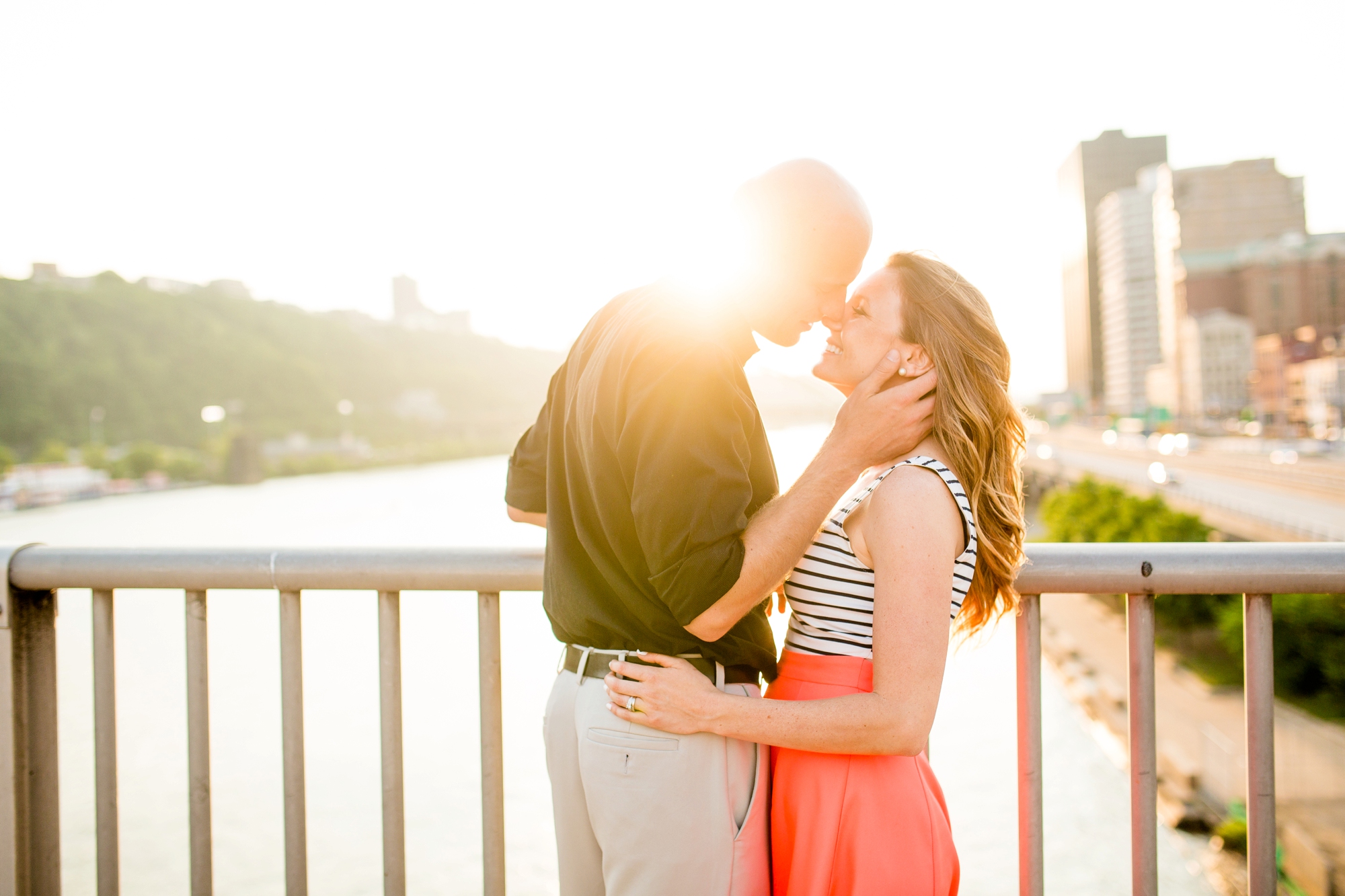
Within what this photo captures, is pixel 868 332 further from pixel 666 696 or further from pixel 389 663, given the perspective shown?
pixel 389 663

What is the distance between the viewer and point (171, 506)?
45.0 metres

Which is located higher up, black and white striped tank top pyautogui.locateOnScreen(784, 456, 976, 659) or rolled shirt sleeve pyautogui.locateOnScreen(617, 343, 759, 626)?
rolled shirt sleeve pyautogui.locateOnScreen(617, 343, 759, 626)

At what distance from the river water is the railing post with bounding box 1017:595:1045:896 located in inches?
417

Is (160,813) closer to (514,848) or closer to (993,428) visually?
(514,848)

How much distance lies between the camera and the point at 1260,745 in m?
1.34

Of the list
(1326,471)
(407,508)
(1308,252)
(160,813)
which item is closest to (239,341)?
(407,508)

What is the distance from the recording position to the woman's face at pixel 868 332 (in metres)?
1.27

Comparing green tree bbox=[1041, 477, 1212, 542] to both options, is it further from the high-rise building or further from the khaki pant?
the high-rise building

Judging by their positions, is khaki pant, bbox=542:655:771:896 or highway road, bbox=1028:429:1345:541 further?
highway road, bbox=1028:429:1345:541

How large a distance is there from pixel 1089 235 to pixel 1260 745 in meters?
133

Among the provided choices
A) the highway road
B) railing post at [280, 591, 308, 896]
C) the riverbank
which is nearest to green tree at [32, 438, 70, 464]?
the highway road

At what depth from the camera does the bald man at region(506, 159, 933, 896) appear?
3.30 ft

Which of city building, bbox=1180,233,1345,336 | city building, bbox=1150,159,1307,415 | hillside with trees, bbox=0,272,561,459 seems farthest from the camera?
city building, bbox=1150,159,1307,415

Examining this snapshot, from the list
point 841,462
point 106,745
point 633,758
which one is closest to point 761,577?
point 841,462
